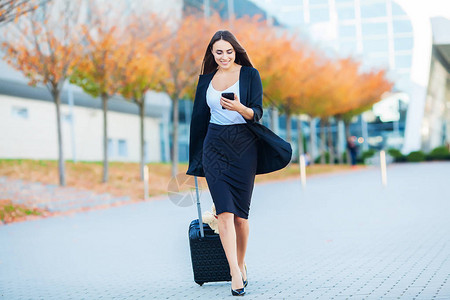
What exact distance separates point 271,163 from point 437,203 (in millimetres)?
8301

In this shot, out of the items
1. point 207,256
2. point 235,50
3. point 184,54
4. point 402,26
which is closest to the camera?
point 235,50

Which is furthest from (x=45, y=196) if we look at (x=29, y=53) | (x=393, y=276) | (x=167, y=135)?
(x=167, y=135)

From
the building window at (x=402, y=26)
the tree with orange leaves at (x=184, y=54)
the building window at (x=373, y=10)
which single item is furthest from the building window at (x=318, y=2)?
the tree with orange leaves at (x=184, y=54)

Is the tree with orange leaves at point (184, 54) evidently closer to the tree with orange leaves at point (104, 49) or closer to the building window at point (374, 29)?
the tree with orange leaves at point (104, 49)

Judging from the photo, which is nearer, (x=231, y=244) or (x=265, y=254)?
(x=231, y=244)

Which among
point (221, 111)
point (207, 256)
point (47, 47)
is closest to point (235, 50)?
point (221, 111)

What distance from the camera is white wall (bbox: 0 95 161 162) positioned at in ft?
81.8

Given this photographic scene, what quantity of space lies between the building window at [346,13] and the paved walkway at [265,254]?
34.7 m

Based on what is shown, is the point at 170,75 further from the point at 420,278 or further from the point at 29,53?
the point at 420,278

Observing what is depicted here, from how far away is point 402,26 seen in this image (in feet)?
148

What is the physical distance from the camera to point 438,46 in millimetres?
46750

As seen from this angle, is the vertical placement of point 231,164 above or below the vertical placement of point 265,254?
above

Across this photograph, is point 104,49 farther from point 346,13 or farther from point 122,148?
point 346,13

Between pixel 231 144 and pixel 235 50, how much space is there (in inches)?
27.8
